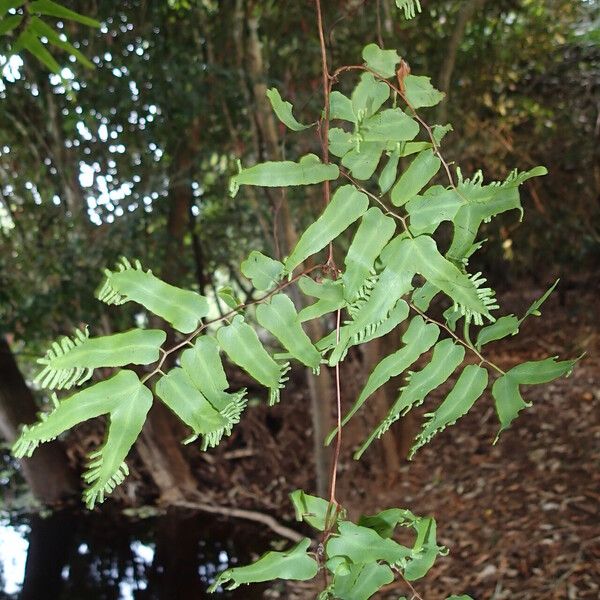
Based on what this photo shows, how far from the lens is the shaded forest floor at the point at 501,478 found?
2.59 m

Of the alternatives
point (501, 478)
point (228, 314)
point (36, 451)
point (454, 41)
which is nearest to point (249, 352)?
point (228, 314)

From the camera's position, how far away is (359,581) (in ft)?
2.10

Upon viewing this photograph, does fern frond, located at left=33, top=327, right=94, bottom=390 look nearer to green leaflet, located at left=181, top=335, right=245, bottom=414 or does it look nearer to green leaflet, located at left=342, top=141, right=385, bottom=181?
green leaflet, located at left=181, top=335, right=245, bottom=414

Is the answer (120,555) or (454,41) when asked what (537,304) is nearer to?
(454,41)

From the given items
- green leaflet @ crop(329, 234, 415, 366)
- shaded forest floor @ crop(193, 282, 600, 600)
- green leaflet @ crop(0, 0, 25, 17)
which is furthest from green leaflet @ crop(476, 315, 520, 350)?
shaded forest floor @ crop(193, 282, 600, 600)

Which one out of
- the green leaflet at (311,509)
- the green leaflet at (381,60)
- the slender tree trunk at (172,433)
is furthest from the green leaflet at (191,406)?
the slender tree trunk at (172,433)

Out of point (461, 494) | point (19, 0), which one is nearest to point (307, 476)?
point (461, 494)

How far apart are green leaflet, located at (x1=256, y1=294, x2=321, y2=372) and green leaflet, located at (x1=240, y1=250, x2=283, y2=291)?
2 cm

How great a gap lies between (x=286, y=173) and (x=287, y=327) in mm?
142

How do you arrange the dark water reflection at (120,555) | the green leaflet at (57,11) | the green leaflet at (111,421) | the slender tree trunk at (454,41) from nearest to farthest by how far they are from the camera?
the green leaflet at (111,421), the green leaflet at (57,11), the slender tree trunk at (454,41), the dark water reflection at (120,555)

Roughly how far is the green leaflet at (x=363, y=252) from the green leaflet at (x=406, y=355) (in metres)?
0.09

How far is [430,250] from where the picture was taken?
62 cm

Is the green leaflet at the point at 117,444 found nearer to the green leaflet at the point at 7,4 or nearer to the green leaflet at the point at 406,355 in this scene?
the green leaflet at the point at 406,355

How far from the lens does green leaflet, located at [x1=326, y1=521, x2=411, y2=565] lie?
621 mm
